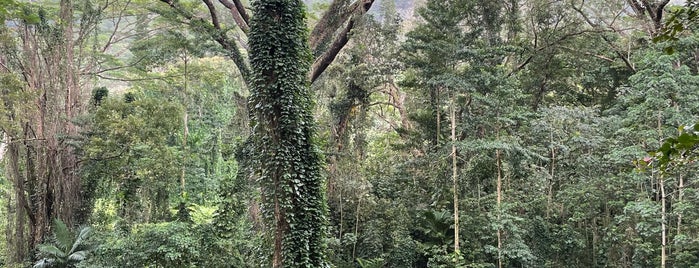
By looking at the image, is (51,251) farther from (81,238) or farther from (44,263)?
(81,238)

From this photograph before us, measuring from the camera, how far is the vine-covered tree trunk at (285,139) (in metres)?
6.04

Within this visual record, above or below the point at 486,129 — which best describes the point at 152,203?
below

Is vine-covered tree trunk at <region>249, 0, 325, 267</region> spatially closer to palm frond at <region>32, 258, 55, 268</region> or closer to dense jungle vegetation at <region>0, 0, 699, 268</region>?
dense jungle vegetation at <region>0, 0, 699, 268</region>

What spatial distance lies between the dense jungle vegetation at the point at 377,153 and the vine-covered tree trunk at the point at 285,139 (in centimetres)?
3

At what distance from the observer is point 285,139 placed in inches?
243

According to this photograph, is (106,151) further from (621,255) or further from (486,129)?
(621,255)

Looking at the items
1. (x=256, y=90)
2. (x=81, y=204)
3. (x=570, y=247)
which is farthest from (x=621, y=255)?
(x=81, y=204)

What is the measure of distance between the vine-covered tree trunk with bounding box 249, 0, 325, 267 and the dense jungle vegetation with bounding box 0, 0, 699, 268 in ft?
0.09

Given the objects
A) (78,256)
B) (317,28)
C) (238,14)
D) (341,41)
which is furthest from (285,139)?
(78,256)

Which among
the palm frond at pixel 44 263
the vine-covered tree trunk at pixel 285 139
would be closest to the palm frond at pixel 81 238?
the palm frond at pixel 44 263

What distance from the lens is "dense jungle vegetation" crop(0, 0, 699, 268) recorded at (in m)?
6.29

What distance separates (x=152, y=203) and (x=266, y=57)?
5.87 m

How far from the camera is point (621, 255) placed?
7898 millimetres

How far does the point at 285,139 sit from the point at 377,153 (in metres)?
5.90
